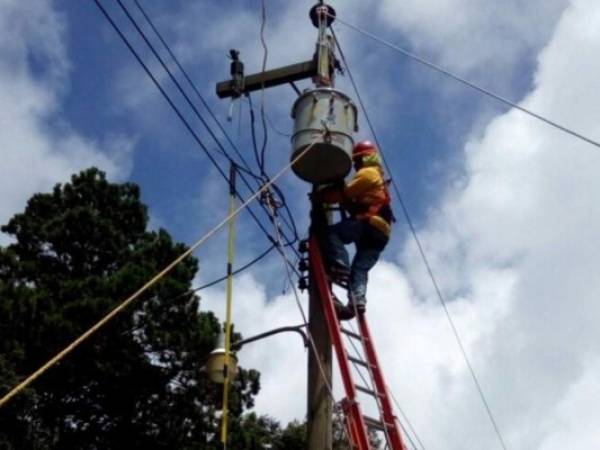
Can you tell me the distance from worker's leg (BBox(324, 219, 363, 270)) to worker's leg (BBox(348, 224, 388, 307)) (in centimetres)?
8

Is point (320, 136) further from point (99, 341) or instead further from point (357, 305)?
point (99, 341)

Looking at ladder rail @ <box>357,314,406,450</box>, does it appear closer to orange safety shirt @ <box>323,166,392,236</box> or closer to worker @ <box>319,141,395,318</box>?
worker @ <box>319,141,395,318</box>

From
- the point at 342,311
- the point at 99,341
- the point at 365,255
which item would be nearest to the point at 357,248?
the point at 365,255

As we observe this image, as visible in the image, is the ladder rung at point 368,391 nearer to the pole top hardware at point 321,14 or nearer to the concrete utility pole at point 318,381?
the concrete utility pole at point 318,381

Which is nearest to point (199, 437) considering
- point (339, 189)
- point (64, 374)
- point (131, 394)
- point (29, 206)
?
point (131, 394)

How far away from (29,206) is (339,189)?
30.5 ft

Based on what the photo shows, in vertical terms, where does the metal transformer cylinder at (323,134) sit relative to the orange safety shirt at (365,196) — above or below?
above

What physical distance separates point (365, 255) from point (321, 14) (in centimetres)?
253

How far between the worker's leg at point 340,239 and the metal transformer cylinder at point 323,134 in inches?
15.6

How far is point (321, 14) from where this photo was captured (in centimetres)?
747

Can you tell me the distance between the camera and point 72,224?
1381 cm

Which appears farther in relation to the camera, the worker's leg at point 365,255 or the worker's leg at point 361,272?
the worker's leg at point 365,255

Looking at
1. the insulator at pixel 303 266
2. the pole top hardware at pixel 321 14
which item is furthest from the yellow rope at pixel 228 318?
the pole top hardware at pixel 321 14

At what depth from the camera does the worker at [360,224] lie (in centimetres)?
614
